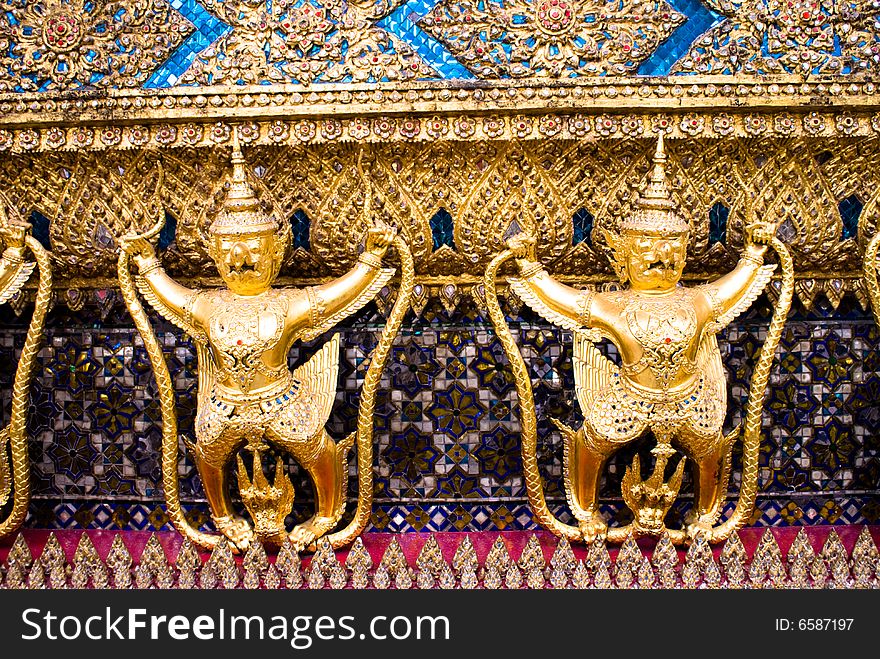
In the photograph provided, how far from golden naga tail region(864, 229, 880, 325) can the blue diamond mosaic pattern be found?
0.41 meters

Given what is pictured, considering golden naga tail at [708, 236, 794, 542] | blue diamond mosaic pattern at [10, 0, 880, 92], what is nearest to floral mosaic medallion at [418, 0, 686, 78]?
blue diamond mosaic pattern at [10, 0, 880, 92]

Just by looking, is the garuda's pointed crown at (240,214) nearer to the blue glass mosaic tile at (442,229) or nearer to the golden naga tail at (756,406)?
the blue glass mosaic tile at (442,229)

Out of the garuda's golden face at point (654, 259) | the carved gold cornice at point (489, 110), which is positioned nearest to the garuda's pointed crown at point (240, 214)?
the carved gold cornice at point (489, 110)

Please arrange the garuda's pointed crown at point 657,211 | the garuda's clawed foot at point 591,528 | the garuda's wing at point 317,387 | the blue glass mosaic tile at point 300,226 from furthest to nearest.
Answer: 1. the blue glass mosaic tile at point 300,226
2. the garuda's clawed foot at point 591,528
3. the garuda's wing at point 317,387
4. the garuda's pointed crown at point 657,211

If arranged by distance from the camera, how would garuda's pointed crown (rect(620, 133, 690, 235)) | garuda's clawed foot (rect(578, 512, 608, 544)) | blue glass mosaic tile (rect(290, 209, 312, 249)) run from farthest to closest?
blue glass mosaic tile (rect(290, 209, 312, 249)) < garuda's clawed foot (rect(578, 512, 608, 544)) < garuda's pointed crown (rect(620, 133, 690, 235))

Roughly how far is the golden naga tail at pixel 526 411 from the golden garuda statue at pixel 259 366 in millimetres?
201

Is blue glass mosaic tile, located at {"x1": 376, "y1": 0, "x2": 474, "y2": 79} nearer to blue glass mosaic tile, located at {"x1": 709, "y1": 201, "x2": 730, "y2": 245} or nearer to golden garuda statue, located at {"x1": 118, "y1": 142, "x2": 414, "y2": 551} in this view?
golden garuda statue, located at {"x1": 118, "y1": 142, "x2": 414, "y2": 551}

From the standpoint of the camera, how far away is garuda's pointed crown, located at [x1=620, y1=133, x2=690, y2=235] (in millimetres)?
2426

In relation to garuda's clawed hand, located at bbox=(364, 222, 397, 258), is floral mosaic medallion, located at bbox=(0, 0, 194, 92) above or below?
above

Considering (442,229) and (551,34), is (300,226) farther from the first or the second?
(551,34)

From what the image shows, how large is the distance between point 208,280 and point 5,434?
2.03 ft

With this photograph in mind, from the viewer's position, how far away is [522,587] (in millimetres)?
2443

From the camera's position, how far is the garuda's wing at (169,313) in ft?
8.28

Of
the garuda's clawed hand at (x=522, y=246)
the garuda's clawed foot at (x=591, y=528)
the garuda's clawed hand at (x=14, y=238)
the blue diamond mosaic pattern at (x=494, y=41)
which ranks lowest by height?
the garuda's clawed foot at (x=591, y=528)
